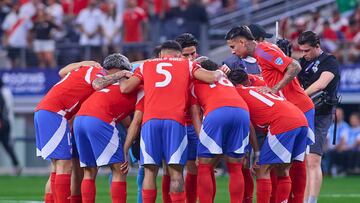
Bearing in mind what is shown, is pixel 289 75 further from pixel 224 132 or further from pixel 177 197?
pixel 177 197

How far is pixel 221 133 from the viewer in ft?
47.0

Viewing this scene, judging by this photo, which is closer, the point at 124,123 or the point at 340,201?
the point at 124,123

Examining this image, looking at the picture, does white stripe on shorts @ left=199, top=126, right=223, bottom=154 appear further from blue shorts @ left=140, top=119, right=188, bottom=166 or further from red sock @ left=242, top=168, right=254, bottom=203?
red sock @ left=242, top=168, right=254, bottom=203

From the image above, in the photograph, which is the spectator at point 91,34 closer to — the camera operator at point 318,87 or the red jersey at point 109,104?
the camera operator at point 318,87

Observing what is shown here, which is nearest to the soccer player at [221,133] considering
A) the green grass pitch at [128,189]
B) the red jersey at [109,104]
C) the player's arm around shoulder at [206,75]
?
the player's arm around shoulder at [206,75]

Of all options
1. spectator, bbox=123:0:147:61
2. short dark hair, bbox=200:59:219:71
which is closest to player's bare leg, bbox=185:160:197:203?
short dark hair, bbox=200:59:219:71

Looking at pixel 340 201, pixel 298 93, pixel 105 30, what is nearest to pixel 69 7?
pixel 105 30

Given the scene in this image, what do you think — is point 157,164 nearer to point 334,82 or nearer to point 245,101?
point 245,101

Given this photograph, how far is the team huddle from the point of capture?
1419 centimetres

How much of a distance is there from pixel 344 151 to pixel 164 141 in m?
13.8

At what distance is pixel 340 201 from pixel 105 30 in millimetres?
11723

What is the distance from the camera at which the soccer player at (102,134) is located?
47.5 feet

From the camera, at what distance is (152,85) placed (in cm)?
1423

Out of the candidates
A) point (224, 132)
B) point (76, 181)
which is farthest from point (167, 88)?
point (76, 181)
